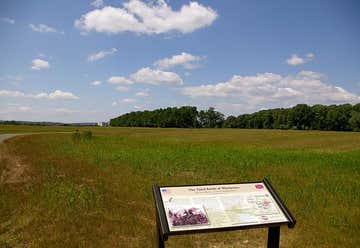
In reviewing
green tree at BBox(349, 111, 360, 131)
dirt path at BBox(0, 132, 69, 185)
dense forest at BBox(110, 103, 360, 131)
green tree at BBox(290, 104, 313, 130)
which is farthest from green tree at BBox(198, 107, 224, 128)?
dirt path at BBox(0, 132, 69, 185)

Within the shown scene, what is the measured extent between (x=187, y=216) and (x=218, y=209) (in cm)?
53

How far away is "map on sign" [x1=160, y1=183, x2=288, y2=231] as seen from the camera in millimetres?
4281

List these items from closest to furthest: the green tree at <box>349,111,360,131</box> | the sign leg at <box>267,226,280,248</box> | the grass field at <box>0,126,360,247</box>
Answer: the sign leg at <box>267,226,280,248</box>
the grass field at <box>0,126,360,247</box>
the green tree at <box>349,111,360,131</box>

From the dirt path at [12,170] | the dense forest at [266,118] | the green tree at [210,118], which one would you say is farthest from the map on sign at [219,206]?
the green tree at [210,118]

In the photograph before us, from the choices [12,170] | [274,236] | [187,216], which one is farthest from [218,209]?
[12,170]

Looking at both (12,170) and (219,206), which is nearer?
(219,206)

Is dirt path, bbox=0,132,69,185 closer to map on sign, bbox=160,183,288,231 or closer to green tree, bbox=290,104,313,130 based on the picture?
→ map on sign, bbox=160,183,288,231

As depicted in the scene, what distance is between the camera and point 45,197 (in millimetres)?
9508

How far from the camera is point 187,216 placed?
14.1 feet

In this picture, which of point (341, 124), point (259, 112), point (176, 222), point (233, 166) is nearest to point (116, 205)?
point (176, 222)

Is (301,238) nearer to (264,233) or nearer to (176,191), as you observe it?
(264,233)

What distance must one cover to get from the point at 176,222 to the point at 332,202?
23.2ft

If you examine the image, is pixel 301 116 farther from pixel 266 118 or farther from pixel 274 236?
pixel 274 236

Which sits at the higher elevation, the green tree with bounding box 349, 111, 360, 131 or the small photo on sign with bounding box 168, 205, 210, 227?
the green tree with bounding box 349, 111, 360, 131
